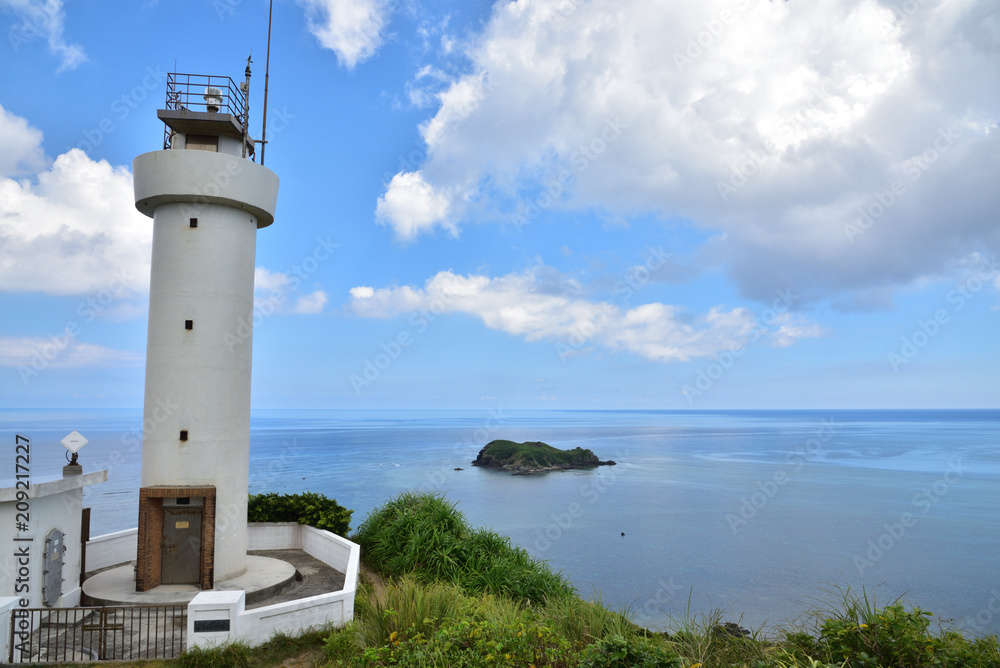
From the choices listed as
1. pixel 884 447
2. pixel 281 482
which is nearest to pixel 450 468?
pixel 281 482

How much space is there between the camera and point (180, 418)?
12.4 meters

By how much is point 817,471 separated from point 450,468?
5479cm

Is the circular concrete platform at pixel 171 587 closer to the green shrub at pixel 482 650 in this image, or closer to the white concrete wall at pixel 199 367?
the white concrete wall at pixel 199 367

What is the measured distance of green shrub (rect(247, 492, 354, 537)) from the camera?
15953 mm

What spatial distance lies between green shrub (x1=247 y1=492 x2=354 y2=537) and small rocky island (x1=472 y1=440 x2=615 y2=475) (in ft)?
223

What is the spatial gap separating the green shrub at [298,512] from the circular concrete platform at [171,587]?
7.60 ft

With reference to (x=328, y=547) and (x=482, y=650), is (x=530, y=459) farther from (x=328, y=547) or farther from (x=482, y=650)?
(x=482, y=650)

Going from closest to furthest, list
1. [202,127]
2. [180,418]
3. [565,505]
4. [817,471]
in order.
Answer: [180,418] < [202,127] < [565,505] < [817,471]

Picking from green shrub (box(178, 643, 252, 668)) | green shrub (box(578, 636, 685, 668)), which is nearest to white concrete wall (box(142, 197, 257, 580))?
green shrub (box(178, 643, 252, 668))

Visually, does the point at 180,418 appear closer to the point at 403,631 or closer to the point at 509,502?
the point at 403,631

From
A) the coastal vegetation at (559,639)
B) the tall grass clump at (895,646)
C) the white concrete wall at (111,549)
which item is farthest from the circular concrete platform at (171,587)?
the tall grass clump at (895,646)

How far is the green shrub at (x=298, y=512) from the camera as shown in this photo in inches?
628
